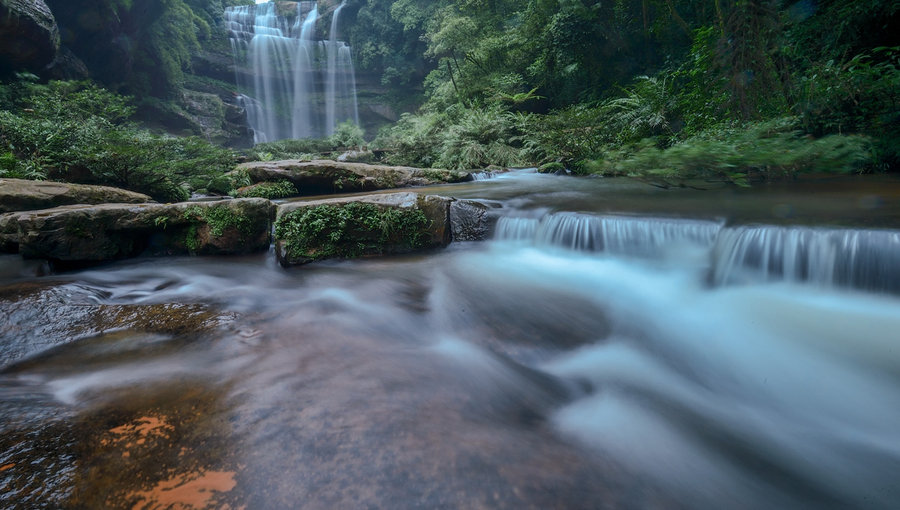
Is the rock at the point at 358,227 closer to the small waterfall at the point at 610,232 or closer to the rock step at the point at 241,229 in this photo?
the rock step at the point at 241,229

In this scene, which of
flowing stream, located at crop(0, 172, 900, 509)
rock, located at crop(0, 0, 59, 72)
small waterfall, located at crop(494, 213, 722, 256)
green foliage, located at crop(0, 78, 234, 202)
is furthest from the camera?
rock, located at crop(0, 0, 59, 72)

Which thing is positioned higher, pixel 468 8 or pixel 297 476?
pixel 468 8

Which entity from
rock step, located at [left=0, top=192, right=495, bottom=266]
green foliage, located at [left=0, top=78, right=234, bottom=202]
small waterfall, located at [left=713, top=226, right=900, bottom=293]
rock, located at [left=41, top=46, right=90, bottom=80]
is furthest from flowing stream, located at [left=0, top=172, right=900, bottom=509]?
rock, located at [left=41, top=46, right=90, bottom=80]

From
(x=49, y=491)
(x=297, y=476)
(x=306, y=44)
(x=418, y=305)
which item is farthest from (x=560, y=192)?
(x=306, y=44)

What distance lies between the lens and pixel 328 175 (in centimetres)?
984

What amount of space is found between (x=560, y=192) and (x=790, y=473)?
20.3 ft

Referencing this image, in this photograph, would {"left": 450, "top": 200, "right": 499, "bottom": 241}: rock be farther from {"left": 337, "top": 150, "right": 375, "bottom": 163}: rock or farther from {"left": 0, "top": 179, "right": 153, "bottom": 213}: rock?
{"left": 337, "top": 150, "right": 375, "bottom": 163}: rock

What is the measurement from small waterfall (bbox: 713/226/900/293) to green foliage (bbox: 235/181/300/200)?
354 inches

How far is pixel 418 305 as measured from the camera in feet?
12.8

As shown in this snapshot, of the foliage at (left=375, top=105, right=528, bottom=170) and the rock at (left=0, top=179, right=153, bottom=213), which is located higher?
the foliage at (left=375, top=105, right=528, bottom=170)

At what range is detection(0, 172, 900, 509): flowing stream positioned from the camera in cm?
161

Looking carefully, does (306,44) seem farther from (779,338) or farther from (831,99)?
(779,338)

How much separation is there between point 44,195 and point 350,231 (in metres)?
4.58

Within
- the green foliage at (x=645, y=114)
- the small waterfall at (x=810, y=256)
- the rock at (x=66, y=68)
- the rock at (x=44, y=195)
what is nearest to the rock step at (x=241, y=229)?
the rock at (x=44, y=195)
